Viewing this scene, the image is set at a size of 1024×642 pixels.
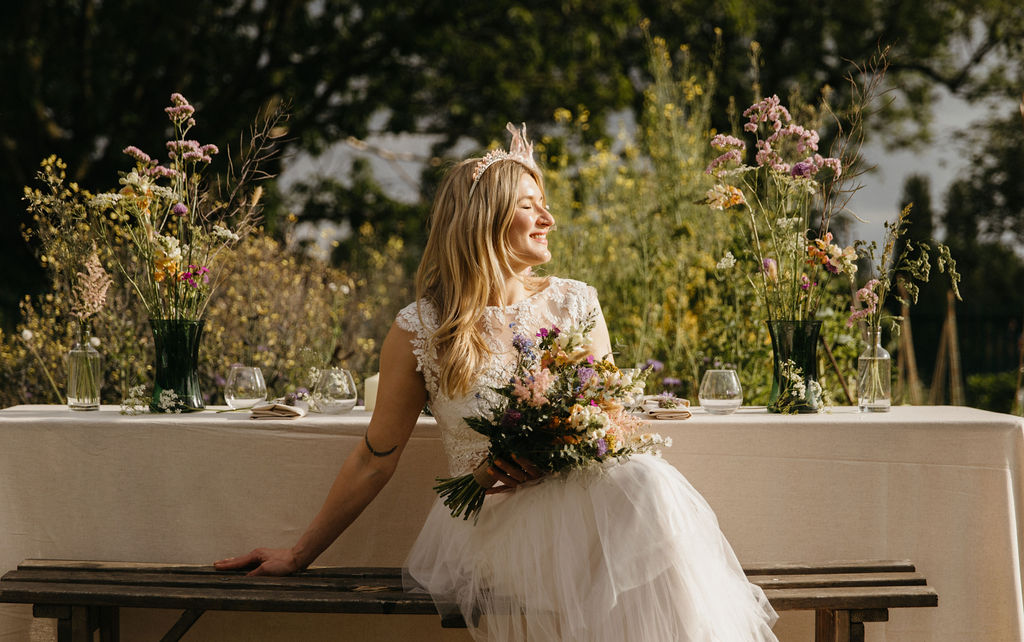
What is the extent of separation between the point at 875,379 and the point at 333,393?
1698mm

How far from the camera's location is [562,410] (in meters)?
2.12

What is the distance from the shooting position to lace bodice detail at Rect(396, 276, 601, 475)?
2.45m

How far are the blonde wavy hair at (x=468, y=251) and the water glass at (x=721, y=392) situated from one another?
696 millimetres

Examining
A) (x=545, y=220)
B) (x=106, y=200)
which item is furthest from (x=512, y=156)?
(x=106, y=200)

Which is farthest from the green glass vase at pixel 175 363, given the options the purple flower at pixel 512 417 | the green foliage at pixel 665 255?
the green foliage at pixel 665 255

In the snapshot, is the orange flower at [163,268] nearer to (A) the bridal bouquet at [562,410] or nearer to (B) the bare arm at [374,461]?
(B) the bare arm at [374,461]

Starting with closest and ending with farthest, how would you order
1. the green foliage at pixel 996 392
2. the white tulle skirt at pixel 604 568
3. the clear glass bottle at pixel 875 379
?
the white tulle skirt at pixel 604 568, the clear glass bottle at pixel 875 379, the green foliage at pixel 996 392

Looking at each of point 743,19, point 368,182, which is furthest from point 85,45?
point 743,19

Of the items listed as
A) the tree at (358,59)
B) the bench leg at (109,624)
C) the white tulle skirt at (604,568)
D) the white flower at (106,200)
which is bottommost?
the bench leg at (109,624)

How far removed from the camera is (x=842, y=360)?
4.11 metres

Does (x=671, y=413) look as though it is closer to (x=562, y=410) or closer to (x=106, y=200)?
(x=562, y=410)

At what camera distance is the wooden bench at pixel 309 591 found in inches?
90.4

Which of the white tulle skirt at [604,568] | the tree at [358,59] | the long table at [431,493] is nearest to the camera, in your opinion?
the white tulle skirt at [604,568]

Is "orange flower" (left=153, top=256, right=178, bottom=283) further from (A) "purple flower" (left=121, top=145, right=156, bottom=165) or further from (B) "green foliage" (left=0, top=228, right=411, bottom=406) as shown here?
(B) "green foliage" (left=0, top=228, right=411, bottom=406)
